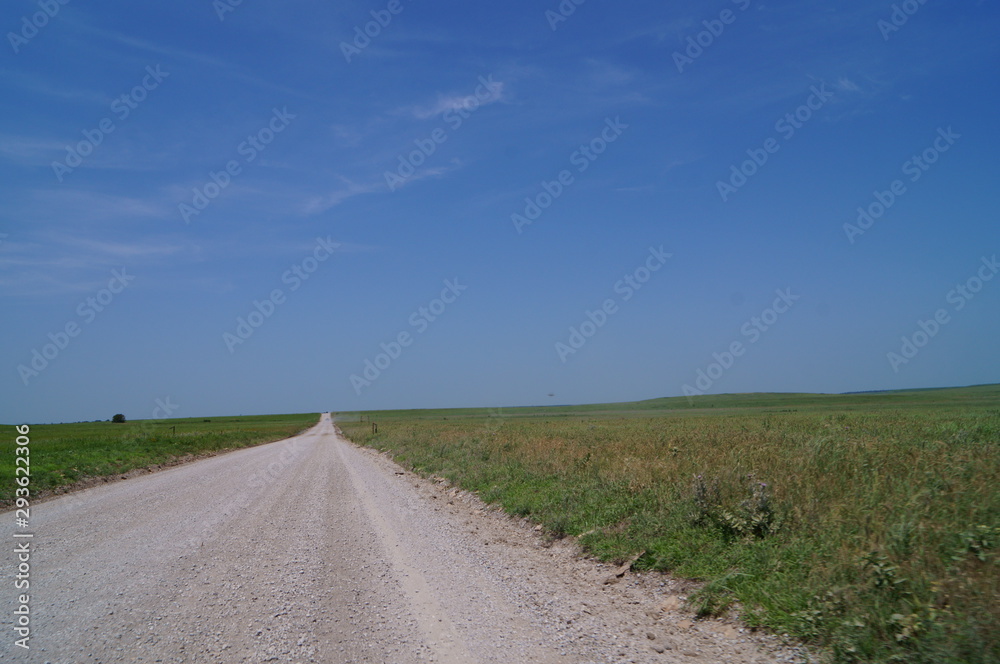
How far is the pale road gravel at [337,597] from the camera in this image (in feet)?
17.3

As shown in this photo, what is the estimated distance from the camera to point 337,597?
6680mm

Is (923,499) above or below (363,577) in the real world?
above

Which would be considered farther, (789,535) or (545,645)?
(789,535)

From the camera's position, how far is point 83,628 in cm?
568

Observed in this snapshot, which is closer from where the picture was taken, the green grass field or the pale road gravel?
the green grass field

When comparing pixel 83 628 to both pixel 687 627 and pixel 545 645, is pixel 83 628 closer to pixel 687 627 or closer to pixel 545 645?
pixel 545 645

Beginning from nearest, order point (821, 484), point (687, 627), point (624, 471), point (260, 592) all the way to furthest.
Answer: point (687, 627)
point (260, 592)
point (821, 484)
point (624, 471)

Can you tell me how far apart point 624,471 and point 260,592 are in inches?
308

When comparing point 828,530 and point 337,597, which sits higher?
point 828,530

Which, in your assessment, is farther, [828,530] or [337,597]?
[828,530]

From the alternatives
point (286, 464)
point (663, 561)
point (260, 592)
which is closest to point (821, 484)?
point (663, 561)

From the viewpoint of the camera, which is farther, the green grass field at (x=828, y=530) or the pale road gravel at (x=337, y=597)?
the pale road gravel at (x=337, y=597)

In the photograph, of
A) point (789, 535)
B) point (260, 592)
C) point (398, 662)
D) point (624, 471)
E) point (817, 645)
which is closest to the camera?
point (398, 662)

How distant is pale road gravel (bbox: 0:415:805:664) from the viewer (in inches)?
207
